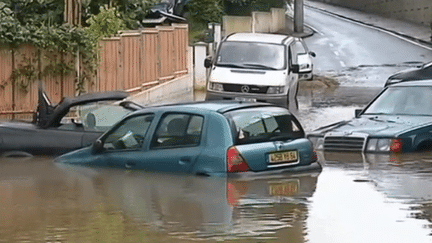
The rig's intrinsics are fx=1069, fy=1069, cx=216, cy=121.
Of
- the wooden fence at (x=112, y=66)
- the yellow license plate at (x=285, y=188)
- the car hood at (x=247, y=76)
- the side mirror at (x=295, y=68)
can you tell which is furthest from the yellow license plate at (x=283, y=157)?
the side mirror at (x=295, y=68)

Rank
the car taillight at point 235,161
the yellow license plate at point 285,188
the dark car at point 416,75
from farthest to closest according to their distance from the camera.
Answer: the dark car at point 416,75 < the car taillight at point 235,161 < the yellow license plate at point 285,188

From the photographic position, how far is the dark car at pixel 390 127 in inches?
615

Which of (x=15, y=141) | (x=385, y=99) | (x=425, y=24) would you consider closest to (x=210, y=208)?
(x=15, y=141)

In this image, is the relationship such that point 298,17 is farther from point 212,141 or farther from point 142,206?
point 142,206

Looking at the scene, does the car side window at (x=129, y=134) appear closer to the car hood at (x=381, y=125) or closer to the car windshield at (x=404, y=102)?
the car hood at (x=381, y=125)

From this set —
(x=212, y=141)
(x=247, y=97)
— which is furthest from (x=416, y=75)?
(x=212, y=141)

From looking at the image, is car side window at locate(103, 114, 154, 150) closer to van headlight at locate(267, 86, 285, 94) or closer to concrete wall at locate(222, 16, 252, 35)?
van headlight at locate(267, 86, 285, 94)

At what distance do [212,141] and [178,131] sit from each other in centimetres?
58

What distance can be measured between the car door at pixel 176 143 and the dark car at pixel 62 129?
215 cm

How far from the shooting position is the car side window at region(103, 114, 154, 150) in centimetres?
1336

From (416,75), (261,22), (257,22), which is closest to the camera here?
(416,75)

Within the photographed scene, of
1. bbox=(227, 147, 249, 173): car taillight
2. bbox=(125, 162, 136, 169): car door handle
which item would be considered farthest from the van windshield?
bbox=(227, 147, 249, 173): car taillight

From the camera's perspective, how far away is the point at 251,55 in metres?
25.3

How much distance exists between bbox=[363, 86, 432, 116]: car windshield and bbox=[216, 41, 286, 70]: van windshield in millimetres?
7489
